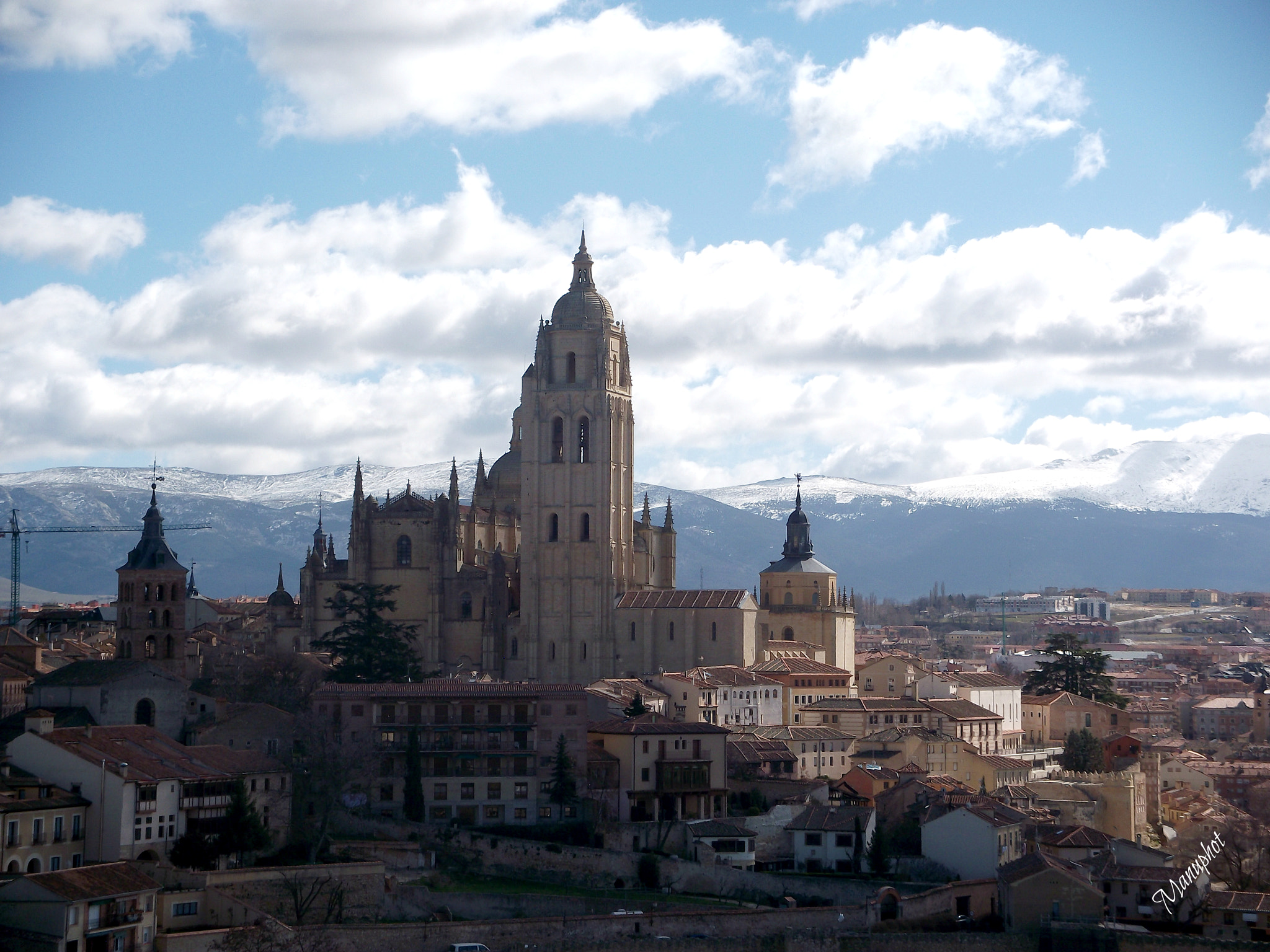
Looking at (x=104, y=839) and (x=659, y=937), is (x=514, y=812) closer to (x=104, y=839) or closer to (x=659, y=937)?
(x=659, y=937)

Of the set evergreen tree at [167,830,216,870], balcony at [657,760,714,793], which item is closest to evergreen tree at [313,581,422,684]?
balcony at [657,760,714,793]

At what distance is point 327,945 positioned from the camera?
4953cm

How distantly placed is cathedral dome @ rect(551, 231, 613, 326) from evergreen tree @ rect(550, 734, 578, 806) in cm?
3629

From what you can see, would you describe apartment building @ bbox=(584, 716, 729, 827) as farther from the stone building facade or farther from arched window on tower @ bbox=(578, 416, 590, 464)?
arched window on tower @ bbox=(578, 416, 590, 464)

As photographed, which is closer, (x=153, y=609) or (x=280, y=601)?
(x=153, y=609)

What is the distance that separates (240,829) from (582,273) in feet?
161

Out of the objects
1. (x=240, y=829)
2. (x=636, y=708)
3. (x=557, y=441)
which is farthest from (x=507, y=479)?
(x=240, y=829)

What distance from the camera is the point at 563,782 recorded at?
61875 millimetres

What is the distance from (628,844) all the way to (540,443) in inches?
1423

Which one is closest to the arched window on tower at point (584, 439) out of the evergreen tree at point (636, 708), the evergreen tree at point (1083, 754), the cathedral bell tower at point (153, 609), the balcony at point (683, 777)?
the evergreen tree at point (636, 708)

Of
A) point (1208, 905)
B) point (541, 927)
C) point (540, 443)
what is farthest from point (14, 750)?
point (540, 443)

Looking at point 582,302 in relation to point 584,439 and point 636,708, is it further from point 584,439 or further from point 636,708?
point 636,708

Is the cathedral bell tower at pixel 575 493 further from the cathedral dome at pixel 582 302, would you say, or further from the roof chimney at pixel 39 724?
the roof chimney at pixel 39 724

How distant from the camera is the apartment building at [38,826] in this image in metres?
49.0
